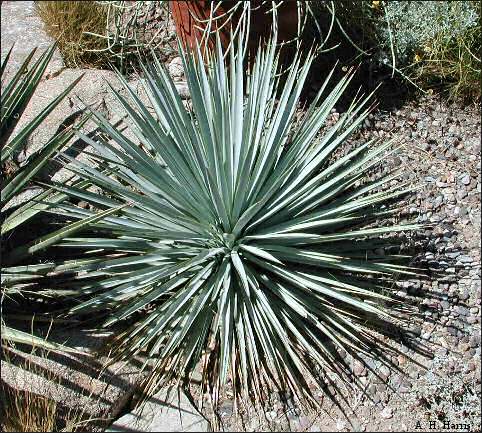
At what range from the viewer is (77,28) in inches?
171

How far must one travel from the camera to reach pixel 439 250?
354cm

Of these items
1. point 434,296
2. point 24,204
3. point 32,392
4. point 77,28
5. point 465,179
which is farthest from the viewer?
point 77,28

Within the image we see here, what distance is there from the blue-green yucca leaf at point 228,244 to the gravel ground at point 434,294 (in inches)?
4.9

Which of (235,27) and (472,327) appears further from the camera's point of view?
(235,27)

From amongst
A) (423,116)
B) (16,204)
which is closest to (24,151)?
(16,204)

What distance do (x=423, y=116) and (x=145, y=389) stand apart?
2209 millimetres

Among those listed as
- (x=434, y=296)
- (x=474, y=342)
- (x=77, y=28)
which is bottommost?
(x=474, y=342)

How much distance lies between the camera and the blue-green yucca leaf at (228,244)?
9.90 feet

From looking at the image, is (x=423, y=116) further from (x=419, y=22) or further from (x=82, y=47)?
(x=82, y=47)

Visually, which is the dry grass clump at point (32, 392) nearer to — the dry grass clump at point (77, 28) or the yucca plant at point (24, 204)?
the yucca plant at point (24, 204)

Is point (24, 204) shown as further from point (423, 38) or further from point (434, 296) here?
point (423, 38)

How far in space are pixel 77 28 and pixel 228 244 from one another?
6.81 feet

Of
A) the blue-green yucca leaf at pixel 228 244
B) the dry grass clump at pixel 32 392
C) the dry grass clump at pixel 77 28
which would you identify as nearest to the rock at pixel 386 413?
the blue-green yucca leaf at pixel 228 244

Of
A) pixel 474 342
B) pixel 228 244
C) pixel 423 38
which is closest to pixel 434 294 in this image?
pixel 474 342
